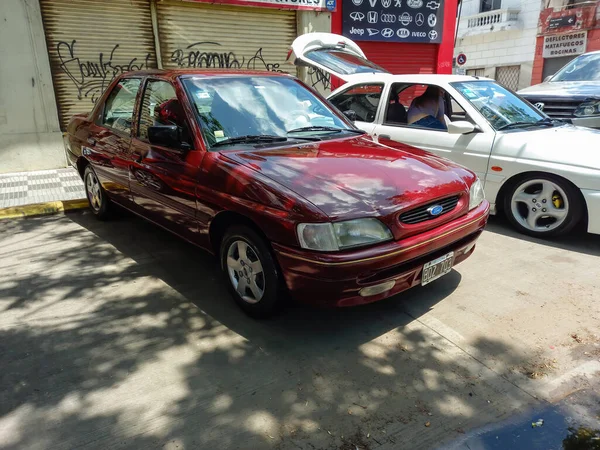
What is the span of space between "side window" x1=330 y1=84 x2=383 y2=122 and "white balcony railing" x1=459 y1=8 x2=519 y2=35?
2154 centimetres

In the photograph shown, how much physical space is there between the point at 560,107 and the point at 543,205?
3.51m

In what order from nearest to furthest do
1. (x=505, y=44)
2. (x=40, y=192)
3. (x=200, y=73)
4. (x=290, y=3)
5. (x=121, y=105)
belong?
(x=200, y=73) < (x=121, y=105) < (x=40, y=192) < (x=290, y=3) < (x=505, y=44)

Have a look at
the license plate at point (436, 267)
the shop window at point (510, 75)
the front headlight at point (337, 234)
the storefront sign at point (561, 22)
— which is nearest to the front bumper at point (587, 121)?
the license plate at point (436, 267)

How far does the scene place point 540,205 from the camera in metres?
4.87

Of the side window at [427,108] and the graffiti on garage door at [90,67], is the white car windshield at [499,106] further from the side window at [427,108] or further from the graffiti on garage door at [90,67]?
the graffiti on garage door at [90,67]

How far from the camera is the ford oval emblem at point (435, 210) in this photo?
10.4 ft

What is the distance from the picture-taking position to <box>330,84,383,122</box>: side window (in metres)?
6.17

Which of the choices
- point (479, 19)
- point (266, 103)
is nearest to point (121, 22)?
point (266, 103)

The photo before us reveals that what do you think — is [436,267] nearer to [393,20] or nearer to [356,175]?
[356,175]

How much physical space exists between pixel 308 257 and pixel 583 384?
5.68 feet

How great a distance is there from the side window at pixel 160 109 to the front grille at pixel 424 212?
1761 millimetres

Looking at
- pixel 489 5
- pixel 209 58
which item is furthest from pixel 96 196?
pixel 489 5

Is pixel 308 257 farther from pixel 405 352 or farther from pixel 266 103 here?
pixel 266 103

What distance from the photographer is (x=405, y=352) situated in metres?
3.04
